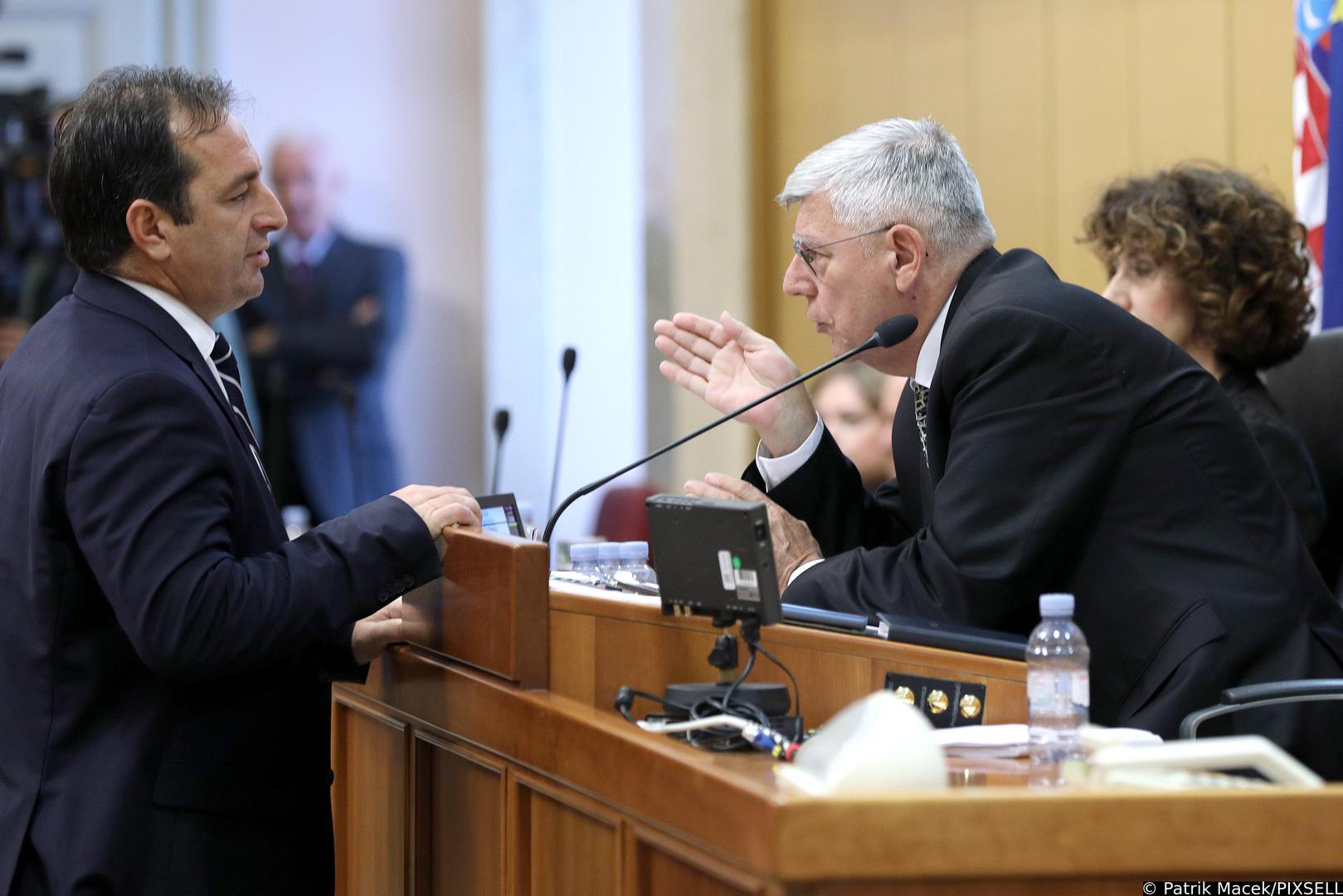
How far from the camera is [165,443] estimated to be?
1644 millimetres

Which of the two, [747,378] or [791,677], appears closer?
[791,677]

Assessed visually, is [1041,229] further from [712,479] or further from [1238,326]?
[712,479]

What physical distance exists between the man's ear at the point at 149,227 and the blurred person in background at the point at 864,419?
2454mm

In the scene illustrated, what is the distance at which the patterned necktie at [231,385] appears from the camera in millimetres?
1852

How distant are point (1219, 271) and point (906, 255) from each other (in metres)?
1.02

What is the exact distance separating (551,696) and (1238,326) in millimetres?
1884

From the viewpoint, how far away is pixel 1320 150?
11.0 feet

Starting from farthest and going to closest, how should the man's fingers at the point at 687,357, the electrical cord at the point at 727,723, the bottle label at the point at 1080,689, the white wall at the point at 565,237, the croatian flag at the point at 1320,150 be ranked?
1. the white wall at the point at 565,237
2. the croatian flag at the point at 1320,150
3. the man's fingers at the point at 687,357
4. the bottle label at the point at 1080,689
5. the electrical cord at the point at 727,723

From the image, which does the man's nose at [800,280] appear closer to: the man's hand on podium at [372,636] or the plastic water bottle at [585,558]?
the plastic water bottle at [585,558]

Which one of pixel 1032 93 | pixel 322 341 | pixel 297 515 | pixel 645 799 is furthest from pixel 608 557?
pixel 322 341

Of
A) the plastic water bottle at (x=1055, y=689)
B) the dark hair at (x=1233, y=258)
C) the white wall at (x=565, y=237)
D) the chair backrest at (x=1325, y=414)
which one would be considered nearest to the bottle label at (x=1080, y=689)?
the plastic water bottle at (x=1055, y=689)

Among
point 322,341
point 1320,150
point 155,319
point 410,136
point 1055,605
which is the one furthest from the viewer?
point 410,136

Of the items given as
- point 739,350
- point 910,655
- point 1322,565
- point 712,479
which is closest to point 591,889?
point 910,655

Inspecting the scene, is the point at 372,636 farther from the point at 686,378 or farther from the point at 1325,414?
the point at 1325,414
